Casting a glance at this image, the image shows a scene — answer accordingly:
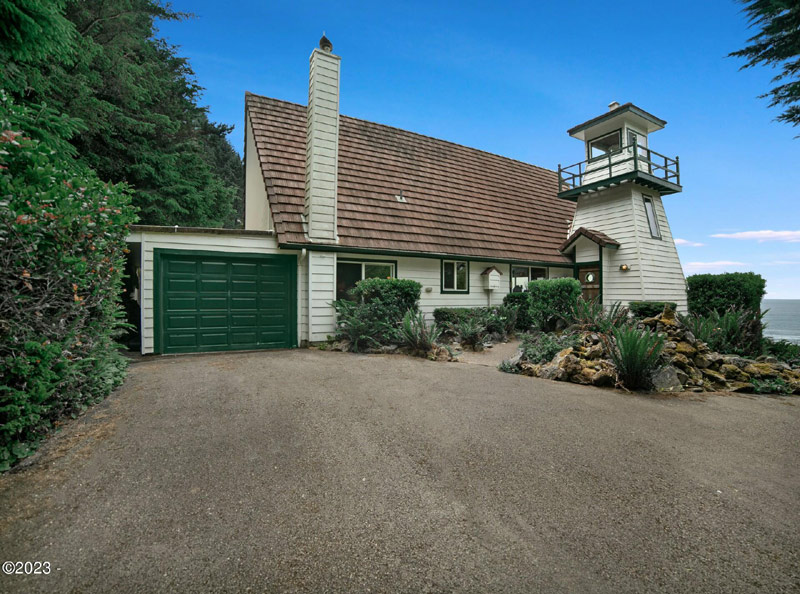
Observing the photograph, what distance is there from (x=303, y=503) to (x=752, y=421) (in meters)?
4.95

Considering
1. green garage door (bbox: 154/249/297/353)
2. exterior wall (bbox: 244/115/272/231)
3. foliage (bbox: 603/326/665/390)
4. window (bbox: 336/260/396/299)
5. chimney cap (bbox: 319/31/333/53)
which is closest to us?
foliage (bbox: 603/326/665/390)

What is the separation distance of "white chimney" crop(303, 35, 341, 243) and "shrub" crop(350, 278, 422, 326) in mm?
1668

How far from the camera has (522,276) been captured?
12930mm

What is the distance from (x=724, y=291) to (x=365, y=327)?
11504 millimetres

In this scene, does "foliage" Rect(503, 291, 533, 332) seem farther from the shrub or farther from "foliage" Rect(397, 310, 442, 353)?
"foliage" Rect(397, 310, 442, 353)

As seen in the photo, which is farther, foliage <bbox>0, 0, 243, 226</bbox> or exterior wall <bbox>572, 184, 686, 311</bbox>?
exterior wall <bbox>572, 184, 686, 311</bbox>

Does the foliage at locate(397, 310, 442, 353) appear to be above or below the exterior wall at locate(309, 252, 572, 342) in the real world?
below

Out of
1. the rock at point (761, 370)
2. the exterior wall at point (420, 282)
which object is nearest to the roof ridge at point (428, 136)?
the exterior wall at point (420, 282)

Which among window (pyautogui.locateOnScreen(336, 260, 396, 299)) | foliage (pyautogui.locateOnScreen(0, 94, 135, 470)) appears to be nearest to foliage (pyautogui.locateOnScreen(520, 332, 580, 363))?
window (pyautogui.locateOnScreen(336, 260, 396, 299))

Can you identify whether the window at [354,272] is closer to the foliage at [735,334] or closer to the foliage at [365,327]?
the foliage at [365,327]

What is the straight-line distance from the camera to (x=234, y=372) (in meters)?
5.62

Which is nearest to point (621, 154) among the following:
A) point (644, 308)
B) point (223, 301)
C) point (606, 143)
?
point (606, 143)

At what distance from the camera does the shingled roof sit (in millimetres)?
9773

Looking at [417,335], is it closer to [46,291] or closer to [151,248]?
[46,291]
